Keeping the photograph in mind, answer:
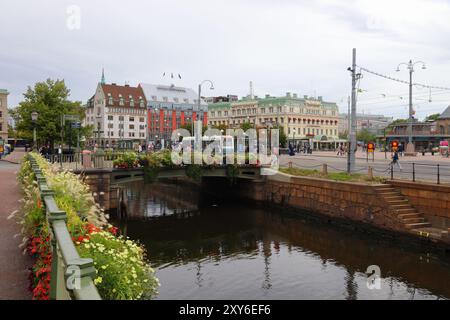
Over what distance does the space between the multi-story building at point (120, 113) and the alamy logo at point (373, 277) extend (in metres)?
98.6

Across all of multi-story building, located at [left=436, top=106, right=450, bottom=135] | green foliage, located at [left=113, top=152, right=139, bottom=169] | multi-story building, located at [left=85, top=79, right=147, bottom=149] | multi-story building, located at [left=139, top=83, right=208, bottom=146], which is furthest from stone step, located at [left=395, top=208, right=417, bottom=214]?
multi-story building, located at [left=139, top=83, right=208, bottom=146]

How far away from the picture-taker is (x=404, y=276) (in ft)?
48.3

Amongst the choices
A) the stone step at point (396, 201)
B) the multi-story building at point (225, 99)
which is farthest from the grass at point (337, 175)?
the multi-story building at point (225, 99)

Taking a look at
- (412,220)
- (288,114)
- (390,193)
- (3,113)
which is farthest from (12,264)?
(288,114)

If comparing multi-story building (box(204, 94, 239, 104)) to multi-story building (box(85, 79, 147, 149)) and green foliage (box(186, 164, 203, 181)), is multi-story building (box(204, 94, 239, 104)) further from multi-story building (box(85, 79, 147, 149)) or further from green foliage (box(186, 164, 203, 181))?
green foliage (box(186, 164, 203, 181))

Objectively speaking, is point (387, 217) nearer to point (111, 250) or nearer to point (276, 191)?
point (276, 191)

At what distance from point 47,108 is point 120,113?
227 feet

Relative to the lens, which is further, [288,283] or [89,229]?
[288,283]

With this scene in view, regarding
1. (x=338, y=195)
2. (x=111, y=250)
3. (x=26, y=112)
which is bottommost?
(x=338, y=195)

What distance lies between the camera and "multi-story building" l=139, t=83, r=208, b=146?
120m

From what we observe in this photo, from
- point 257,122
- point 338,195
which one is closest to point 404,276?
point 338,195

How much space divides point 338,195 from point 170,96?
344 feet

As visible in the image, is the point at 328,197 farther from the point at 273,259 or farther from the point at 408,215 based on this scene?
the point at 273,259
